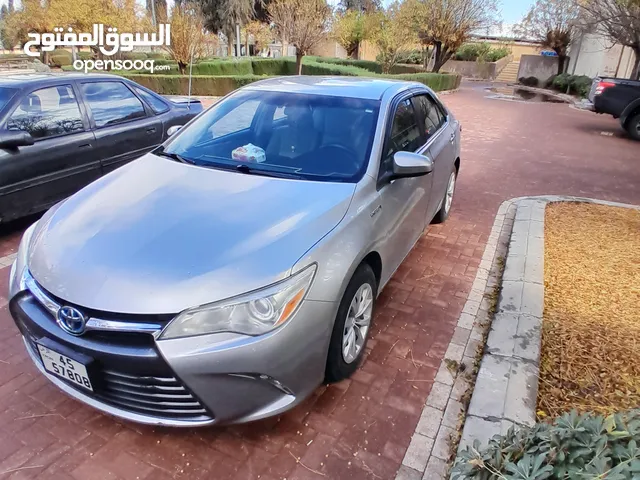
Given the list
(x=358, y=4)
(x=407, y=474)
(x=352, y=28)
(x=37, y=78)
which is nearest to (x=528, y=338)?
(x=407, y=474)

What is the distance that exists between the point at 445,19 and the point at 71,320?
25456 mm

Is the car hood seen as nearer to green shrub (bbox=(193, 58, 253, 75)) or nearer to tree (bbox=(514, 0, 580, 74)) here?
green shrub (bbox=(193, 58, 253, 75))

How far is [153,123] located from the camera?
5.63m

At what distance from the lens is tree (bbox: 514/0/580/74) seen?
86.8ft

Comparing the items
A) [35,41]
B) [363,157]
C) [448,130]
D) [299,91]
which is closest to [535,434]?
[363,157]

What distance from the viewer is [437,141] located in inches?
166

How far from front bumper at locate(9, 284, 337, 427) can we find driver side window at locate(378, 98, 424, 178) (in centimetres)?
128

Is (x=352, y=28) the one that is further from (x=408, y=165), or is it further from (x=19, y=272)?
(x=19, y=272)

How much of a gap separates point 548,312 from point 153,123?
4811 millimetres

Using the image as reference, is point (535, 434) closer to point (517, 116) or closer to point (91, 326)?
point (91, 326)

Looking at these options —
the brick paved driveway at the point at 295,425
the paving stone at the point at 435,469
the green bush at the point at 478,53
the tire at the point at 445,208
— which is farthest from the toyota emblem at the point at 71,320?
the green bush at the point at 478,53

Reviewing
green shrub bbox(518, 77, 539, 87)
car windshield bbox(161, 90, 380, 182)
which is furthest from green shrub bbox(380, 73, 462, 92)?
car windshield bbox(161, 90, 380, 182)

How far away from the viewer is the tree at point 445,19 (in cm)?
2316

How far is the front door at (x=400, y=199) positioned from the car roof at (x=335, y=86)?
0.61 feet
